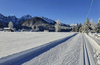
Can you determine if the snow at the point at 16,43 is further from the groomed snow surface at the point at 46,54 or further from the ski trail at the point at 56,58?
the ski trail at the point at 56,58

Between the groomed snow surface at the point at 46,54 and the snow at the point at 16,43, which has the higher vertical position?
the snow at the point at 16,43

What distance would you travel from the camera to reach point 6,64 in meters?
2.60

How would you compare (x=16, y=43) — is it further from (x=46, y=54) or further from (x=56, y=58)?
(x=56, y=58)

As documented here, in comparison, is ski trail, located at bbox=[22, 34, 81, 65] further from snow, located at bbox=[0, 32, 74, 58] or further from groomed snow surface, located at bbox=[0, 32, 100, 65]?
snow, located at bbox=[0, 32, 74, 58]

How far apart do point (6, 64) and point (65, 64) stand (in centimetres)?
249

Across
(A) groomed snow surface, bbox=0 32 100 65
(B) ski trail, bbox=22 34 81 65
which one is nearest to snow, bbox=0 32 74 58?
(A) groomed snow surface, bbox=0 32 100 65

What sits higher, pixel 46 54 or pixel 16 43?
pixel 16 43

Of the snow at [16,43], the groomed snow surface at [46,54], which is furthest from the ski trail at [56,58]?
the snow at [16,43]

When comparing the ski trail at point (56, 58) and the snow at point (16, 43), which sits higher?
the snow at point (16, 43)

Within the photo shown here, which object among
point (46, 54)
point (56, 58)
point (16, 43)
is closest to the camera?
point (56, 58)

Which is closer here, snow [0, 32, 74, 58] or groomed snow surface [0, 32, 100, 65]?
groomed snow surface [0, 32, 100, 65]

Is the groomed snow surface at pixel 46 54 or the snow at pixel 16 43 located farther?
the snow at pixel 16 43

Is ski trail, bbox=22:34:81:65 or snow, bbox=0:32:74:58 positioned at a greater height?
snow, bbox=0:32:74:58

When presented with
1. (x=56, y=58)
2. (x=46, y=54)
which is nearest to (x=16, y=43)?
(x=46, y=54)
